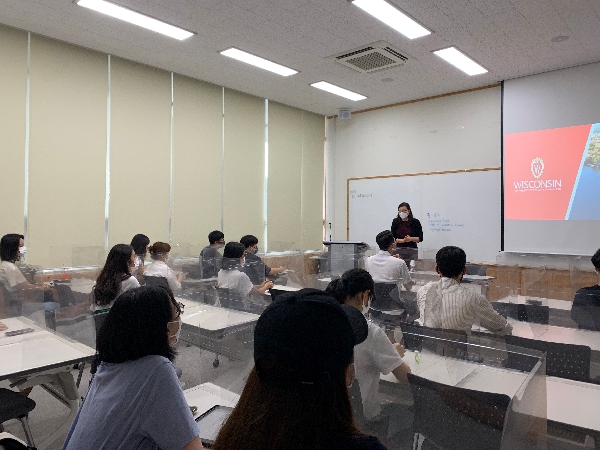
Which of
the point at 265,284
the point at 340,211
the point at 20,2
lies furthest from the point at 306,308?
the point at 340,211

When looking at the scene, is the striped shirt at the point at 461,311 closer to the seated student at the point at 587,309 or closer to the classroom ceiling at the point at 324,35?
the seated student at the point at 587,309

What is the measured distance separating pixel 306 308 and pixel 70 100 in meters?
5.44

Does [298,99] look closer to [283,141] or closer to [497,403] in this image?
[283,141]

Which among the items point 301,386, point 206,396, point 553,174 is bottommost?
point 206,396

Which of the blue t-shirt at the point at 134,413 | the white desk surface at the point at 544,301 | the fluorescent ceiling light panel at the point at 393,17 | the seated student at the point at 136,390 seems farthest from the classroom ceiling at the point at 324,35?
the blue t-shirt at the point at 134,413

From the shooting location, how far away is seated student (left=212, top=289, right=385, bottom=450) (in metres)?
0.74

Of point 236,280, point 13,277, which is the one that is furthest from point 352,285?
point 13,277

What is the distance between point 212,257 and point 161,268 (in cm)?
112

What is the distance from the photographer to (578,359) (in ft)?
7.14

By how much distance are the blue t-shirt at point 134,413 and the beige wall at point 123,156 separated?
4201 mm

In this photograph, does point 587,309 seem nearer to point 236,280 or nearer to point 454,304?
point 454,304

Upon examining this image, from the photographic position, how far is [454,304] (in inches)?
107

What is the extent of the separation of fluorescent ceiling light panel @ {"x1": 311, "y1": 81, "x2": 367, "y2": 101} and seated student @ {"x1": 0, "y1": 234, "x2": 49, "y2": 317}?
4.33 m

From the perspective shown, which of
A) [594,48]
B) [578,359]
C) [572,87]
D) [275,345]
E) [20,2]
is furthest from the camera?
[572,87]
